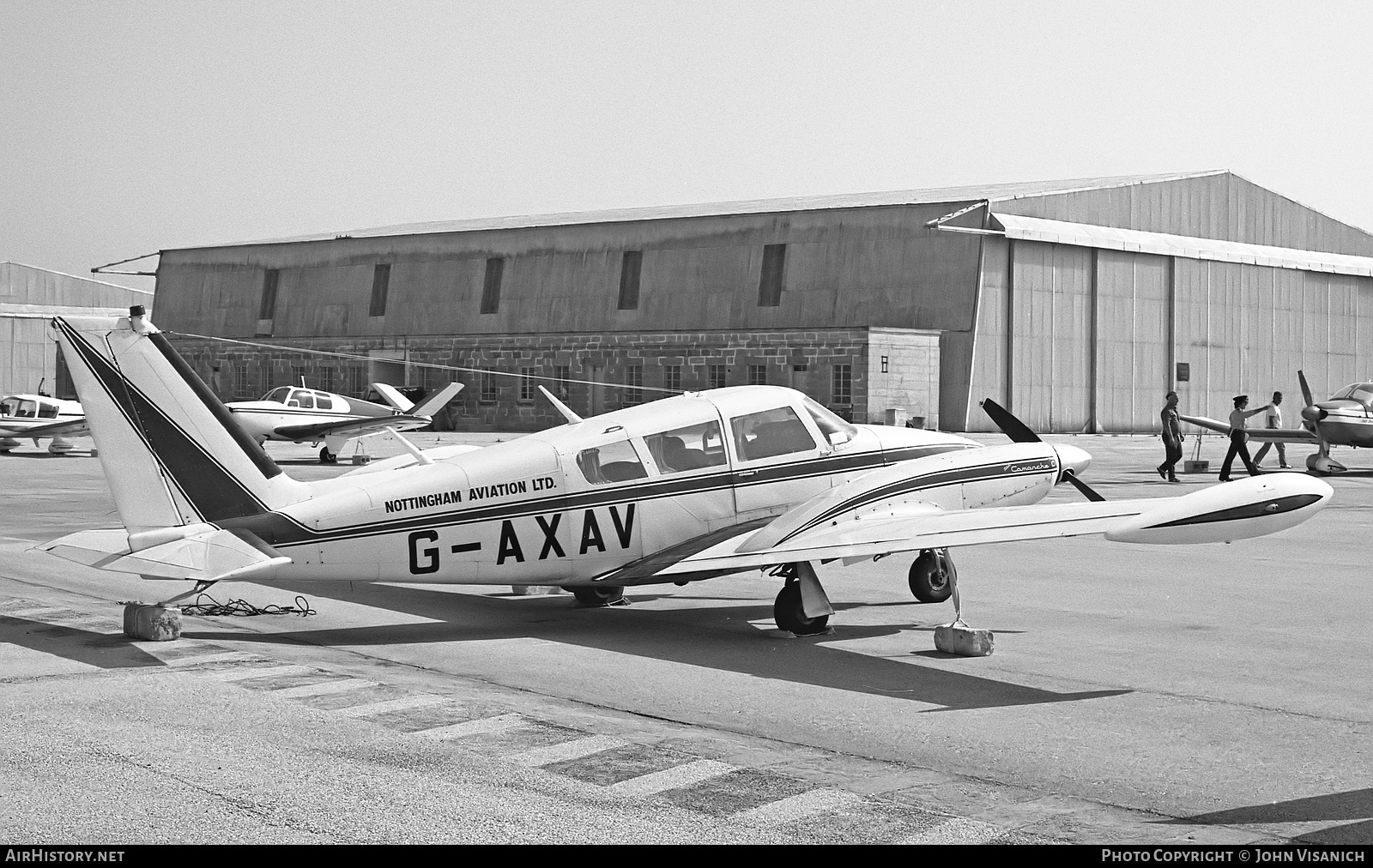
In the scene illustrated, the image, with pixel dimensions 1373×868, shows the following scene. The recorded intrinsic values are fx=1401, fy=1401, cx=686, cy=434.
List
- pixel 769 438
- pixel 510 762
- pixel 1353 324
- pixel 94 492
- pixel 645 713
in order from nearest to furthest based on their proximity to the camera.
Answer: pixel 510 762 < pixel 645 713 < pixel 769 438 < pixel 94 492 < pixel 1353 324

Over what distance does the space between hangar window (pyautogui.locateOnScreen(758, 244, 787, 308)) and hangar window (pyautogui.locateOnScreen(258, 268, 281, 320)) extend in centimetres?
2851

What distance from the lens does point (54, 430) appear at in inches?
1697

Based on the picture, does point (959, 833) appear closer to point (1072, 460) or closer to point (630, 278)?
point (1072, 460)

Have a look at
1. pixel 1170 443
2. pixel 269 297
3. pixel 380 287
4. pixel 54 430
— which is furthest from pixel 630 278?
pixel 1170 443

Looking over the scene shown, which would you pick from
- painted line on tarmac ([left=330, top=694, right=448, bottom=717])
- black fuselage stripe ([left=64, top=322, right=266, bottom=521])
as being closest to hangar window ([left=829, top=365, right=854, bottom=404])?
black fuselage stripe ([left=64, top=322, right=266, bottom=521])

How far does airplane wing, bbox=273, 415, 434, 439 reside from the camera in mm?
40344

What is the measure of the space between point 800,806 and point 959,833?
79cm

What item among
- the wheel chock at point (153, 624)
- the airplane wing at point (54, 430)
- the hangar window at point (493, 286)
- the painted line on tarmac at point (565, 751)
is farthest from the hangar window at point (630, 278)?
the painted line on tarmac at point (565, 751)

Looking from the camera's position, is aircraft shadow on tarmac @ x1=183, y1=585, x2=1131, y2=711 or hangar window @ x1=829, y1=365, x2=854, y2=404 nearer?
aircraft shadow on tarmac @ x1=183, y1=585, x2=1131, y2=711

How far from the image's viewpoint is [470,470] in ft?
37.9

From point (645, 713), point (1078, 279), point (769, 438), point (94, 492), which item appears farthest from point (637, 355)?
point (645, 713)

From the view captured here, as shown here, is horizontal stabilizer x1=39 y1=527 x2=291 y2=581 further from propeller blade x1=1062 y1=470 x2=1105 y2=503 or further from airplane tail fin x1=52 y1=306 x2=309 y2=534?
propeller blade x1=1062 y1=470 x2=1105 y2=503

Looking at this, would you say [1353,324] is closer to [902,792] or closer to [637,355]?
[637,355]
